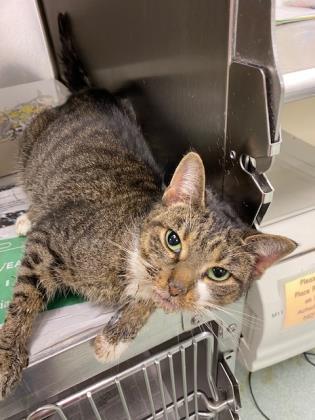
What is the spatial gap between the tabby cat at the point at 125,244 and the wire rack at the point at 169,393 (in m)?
0.10

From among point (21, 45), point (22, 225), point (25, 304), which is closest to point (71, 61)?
point (21, 45)

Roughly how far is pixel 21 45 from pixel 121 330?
103 cm

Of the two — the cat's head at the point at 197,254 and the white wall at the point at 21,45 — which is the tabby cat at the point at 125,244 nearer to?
the cat's head at the point at 197,254

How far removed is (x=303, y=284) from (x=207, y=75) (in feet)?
1.61

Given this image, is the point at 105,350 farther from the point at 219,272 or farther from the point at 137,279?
the point at 219,272

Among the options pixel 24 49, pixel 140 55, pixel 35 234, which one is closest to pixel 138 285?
pixel 35 234

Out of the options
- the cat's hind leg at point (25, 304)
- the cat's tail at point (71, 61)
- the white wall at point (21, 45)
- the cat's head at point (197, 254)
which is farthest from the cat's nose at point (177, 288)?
the white wall at point (21, 45)

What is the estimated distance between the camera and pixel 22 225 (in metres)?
0.89

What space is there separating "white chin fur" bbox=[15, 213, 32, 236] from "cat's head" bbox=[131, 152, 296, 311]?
1.11ft

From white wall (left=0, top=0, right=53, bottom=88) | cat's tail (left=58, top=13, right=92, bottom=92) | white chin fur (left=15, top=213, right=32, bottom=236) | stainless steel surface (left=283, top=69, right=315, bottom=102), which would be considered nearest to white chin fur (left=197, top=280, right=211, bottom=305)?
stainless steel surface (left=283, top=69, right=315, bottom=102)

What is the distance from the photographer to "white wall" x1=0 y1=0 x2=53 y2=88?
1.22m

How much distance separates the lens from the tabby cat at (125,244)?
2.12 ft

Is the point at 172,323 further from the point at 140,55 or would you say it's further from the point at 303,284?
the point at 140,55

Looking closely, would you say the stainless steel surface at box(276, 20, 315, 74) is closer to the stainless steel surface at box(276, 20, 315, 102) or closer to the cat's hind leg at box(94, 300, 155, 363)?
the stainless steel surface at box(276, 20, 315, 102)
